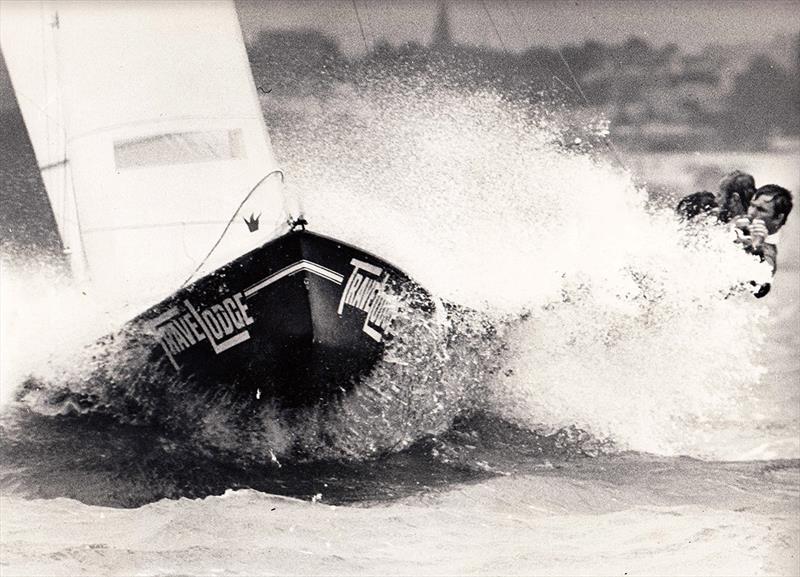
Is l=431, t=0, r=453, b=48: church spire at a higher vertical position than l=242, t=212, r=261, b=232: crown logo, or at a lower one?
higher

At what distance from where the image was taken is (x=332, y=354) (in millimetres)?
1952

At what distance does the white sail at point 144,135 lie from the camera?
6.26ft

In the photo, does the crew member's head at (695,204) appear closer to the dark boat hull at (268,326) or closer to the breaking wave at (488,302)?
the breaking wave at (488,302)

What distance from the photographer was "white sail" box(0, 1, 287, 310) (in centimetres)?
Answer: 191

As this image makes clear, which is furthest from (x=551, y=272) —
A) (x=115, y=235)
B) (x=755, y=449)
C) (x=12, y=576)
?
(x=12, y=576)

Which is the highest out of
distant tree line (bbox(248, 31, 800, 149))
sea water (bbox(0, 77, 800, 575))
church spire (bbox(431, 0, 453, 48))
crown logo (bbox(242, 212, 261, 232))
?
church spire (bbox(431, 0, 453, 48))

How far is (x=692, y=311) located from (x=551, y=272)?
38cm

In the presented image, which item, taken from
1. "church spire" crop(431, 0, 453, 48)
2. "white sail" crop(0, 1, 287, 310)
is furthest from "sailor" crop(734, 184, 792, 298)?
"white sail" crop(0, 1, 287, 310)

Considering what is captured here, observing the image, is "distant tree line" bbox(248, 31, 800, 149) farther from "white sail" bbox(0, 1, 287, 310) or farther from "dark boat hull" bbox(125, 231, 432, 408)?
"dark boat hull" bbox(125, 231, 432, 408)

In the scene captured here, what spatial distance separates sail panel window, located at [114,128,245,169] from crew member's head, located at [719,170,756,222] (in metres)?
1.21

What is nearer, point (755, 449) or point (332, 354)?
point (332, 354)

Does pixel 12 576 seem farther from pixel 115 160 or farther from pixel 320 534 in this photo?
pixel 115 160

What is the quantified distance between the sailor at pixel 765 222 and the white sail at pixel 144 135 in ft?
3.86

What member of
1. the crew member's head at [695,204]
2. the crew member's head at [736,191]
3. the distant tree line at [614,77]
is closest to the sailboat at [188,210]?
the distant tree line at [614,77]
